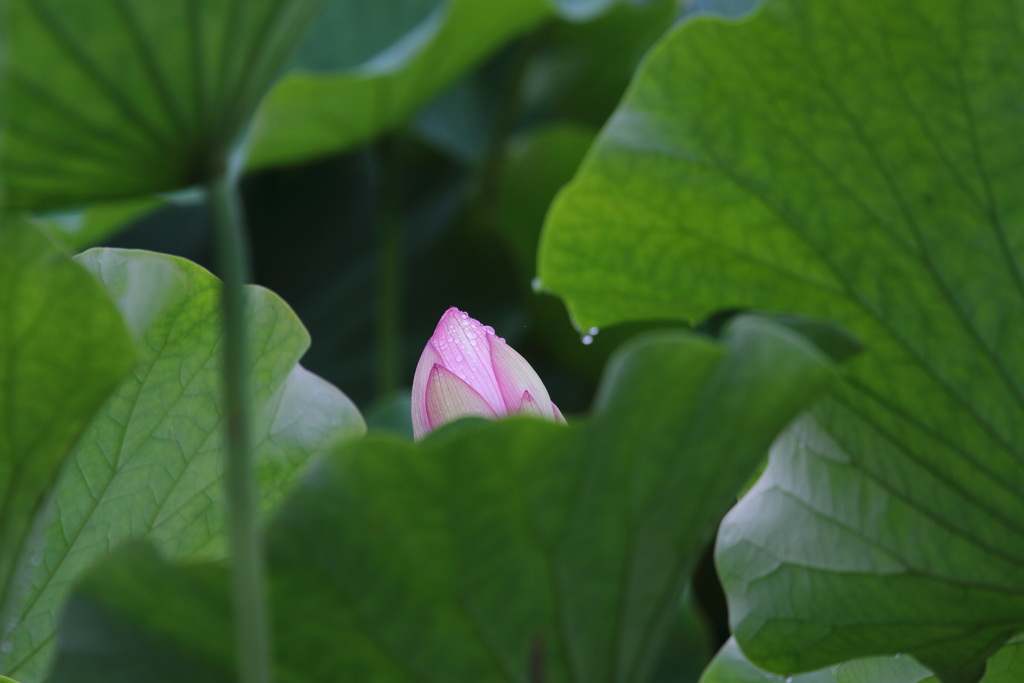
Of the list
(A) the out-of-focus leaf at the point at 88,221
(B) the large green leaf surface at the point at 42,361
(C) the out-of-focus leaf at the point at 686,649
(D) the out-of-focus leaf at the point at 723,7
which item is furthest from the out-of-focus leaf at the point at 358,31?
(B) the large green leaf surface at the point at 42,361

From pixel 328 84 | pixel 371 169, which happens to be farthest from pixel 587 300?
pixel 371 169

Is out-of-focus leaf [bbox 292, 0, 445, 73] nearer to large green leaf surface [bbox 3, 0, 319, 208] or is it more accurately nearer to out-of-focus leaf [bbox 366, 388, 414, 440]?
out-of-focus leaf [bbox 366, 388, 414, 440]

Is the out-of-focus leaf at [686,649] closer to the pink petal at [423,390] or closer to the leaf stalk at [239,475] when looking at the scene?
the pink petal at [423,390]

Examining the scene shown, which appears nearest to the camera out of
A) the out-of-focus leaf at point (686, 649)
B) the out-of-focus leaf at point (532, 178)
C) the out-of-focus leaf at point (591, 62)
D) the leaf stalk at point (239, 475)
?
the leaf stalk at point (239, 475)

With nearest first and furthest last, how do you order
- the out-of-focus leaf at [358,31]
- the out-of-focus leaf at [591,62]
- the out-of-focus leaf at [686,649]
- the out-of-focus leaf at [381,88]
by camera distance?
the out-of-focus leaf at [686,649]
the out-of-focus leaf at [381,88]
the out-of-focus leaf at [591,62]
the out-of-focus leaf at [358,31]

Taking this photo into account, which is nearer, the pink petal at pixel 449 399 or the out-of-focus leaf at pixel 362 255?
the pink petal at pixel 449 399

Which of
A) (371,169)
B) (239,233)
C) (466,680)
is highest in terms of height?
(239,233)

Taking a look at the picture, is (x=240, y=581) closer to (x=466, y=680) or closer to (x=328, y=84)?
(x=466, y=680)

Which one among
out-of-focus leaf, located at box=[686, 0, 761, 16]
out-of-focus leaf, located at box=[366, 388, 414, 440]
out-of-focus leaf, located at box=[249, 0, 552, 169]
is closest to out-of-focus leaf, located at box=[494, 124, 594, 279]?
out-of-focus leaf, located at box=[249, 0, 552, 169]
